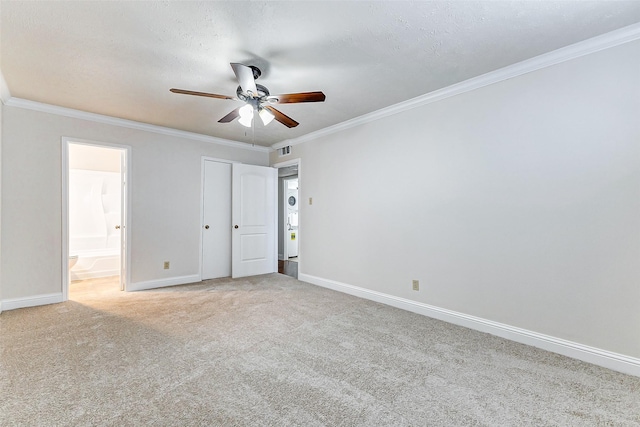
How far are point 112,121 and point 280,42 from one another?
3080 mm

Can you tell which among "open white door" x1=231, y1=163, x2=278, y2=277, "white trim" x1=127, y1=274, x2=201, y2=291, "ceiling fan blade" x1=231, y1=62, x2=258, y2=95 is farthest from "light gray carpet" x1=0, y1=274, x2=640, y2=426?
"ceiling fan blade" x1=231, y1=62, x2=258, y2=95

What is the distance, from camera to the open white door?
5.03 metres

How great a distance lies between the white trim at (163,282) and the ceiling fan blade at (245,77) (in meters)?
3.29

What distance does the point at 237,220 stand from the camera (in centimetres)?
504

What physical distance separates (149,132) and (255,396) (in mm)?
3988

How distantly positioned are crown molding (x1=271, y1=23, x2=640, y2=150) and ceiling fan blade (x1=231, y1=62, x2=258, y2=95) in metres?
1.78

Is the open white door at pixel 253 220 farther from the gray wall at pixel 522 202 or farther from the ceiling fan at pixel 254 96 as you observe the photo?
the ceiling fan at pixel 254 96

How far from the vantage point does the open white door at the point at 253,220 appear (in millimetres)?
5031

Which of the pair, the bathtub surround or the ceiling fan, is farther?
→ the bathtub surround

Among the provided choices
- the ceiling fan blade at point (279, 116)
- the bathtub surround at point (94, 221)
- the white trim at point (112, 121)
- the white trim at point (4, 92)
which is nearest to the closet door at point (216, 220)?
the white trim at point (112, 121)

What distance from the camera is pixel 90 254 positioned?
5.20m

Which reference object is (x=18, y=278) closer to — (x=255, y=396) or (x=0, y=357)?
(x=0, y=357)

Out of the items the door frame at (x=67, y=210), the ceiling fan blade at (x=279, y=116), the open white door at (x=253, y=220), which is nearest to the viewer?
the ceiling fan blade at (x=279, y=116)

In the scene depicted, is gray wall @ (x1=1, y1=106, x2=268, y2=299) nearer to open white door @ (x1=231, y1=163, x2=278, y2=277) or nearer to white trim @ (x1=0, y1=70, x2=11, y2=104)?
white trim @ (x1=0, y1=70, x2=11, y2=104)
